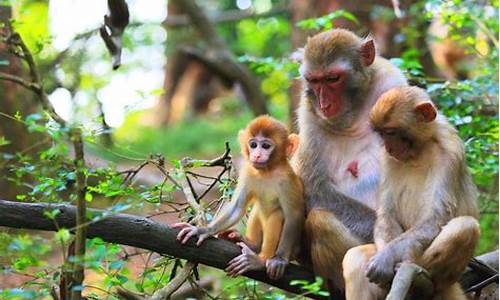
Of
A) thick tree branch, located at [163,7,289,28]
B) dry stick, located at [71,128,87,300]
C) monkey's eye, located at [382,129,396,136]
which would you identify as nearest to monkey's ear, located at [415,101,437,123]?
monkey's eye, located at [382,129,396,136]

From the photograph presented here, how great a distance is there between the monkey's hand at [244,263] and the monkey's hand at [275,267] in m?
0.06

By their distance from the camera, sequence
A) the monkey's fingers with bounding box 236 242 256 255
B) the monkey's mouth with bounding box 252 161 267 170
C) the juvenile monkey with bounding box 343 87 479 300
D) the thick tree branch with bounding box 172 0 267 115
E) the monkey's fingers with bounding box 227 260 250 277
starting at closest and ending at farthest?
the juvenile monkey with bounding box 343 87 479 300
the monkey's fingers with bounding box 227 260 250 277
the monkey's fingers with bounding box 236 242 256 255
the monkey's mouth with bounding box 252 161 267 170
the thick tree branch with bounding box 172 0 267 115

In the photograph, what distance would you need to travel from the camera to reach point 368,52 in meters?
6.29

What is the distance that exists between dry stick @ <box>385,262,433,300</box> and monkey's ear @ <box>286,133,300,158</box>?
1.44 metres

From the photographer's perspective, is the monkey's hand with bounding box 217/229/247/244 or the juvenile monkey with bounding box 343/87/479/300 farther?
the monkey's hand with bounding box 217/229/247/244

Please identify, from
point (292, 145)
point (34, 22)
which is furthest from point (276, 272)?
point (34, 22)

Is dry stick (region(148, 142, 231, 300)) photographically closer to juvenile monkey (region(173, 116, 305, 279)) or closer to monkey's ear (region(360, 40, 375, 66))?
juvenile monkey (region(173, 116, 305, 279))

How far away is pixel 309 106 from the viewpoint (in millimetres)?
6312

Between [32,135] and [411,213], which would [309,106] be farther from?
[32,135]

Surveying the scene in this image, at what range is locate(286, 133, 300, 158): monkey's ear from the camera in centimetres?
621

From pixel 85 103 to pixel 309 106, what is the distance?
963cm

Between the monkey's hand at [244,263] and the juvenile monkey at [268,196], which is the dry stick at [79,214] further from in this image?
the juvenile monkey at [268,196]

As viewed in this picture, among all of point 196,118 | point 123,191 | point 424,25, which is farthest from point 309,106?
point 196,118

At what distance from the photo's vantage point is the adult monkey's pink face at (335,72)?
6125 millimetres
